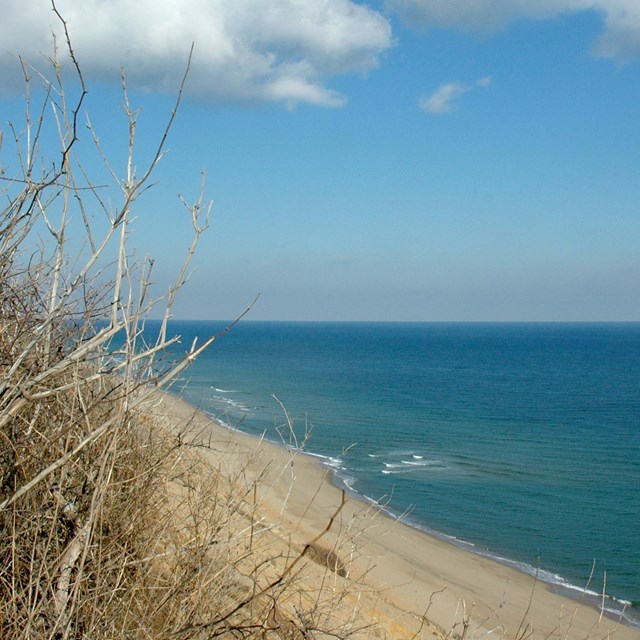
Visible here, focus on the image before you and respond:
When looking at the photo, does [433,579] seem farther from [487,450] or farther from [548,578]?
[487,450]

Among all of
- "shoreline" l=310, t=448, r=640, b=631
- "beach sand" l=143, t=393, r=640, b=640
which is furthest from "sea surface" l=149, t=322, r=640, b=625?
"beach sand" l=143, t=393, r=640, b=640

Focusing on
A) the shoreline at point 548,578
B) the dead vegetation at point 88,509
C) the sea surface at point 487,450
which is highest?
the dead vegetation at point 88,509

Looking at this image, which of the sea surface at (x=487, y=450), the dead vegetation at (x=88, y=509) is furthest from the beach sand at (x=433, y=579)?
the dead vegetation at (x=88, y=509)

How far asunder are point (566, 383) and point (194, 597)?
78.4m

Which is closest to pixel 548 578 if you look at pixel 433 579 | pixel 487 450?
pixel 433 579

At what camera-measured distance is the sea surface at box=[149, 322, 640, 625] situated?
23281 mm

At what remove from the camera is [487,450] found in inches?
1539

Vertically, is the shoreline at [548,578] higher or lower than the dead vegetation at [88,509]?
lower

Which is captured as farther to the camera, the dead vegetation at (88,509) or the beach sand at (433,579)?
the beach sand at (433,579)

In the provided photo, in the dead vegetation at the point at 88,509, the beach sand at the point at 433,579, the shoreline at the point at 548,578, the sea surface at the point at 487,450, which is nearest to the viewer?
the dead vegetation at the point at 88,509

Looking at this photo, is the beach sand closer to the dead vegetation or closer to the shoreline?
the shoreline

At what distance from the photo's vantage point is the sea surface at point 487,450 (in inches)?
917

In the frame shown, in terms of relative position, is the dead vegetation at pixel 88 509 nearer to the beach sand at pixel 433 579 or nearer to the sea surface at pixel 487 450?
the sea surface at pixel 487 450

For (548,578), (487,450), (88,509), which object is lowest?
(548,578)
